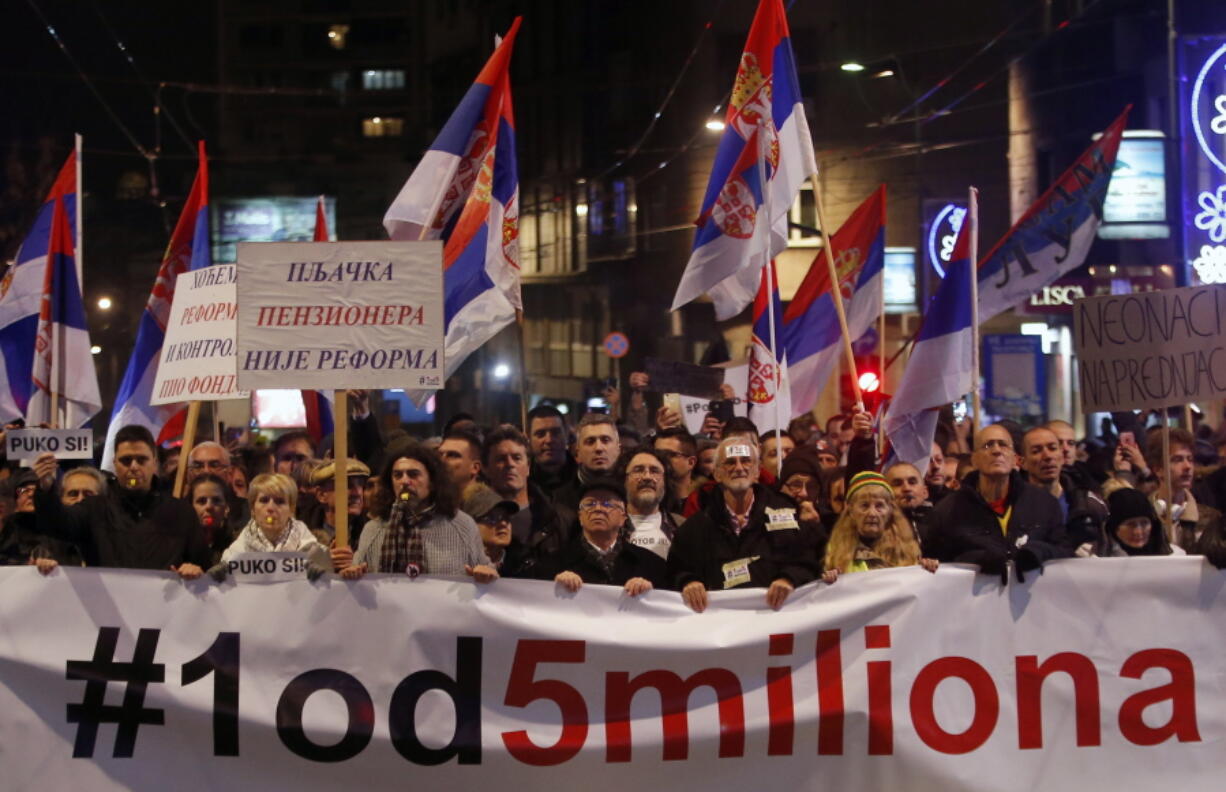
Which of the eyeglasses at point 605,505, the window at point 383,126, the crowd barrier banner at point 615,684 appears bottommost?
the crowd barrier banner at point 615,684

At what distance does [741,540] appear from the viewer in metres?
6.54

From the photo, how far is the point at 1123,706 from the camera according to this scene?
629 cm

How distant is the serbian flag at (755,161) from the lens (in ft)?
29.5

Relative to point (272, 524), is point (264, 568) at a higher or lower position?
lower

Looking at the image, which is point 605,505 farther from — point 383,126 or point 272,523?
point 383,126

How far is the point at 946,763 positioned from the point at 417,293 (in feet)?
8.90

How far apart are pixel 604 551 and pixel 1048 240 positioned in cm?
559

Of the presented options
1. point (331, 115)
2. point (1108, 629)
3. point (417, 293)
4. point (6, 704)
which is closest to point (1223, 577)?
point (1108, 629)

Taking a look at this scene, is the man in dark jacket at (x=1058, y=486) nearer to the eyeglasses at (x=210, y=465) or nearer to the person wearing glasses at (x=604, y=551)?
the person wearing glasses at (x=604, y=551)

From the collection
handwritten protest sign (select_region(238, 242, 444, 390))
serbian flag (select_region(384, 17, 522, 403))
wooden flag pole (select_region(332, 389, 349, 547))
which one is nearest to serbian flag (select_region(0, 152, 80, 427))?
serbian flag (select_region(384, 17, 522, 403))

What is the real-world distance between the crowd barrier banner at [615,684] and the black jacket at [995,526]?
294mm

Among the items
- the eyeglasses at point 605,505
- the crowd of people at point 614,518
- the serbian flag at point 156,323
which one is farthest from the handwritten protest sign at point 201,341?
the serbian flag at point 156,323

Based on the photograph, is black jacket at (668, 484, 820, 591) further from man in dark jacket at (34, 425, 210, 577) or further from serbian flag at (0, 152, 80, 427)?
serbian flag at (0, 152, 80, 427)

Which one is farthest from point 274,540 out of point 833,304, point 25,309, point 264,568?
point 833,304
